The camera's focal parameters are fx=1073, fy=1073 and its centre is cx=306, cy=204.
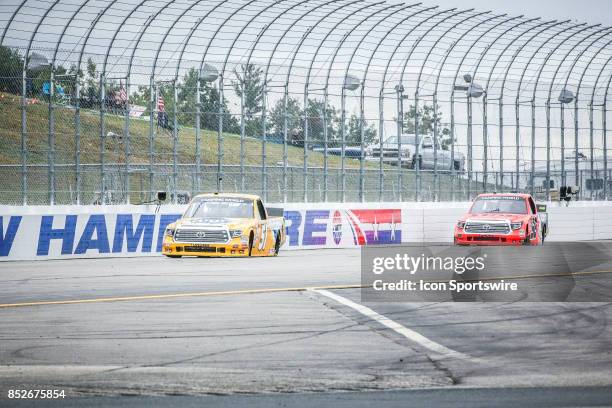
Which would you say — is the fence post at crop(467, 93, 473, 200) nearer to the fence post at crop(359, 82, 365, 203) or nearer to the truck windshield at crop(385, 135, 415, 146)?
the truck windshield at crop(385, 135, 415, 146)

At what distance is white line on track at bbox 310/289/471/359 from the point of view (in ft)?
31.8

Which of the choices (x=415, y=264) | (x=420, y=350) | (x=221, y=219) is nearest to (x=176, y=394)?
(x=420, y=350)

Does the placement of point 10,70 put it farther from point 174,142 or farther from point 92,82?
point 174,142

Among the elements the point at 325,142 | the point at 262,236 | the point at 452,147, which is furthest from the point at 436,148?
the point at 262,236

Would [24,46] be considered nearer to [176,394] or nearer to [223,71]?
[223,71]

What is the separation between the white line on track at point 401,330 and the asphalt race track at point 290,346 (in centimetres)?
2

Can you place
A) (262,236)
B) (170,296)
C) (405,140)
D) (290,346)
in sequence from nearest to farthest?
(290,346) → (170,296) → (262,236) → (405,140)

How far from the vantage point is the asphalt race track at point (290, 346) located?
310 inches

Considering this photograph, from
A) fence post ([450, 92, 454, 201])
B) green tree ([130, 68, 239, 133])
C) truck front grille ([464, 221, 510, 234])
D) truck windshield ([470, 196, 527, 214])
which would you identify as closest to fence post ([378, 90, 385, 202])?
fence post ([450, 92, 454, 201])

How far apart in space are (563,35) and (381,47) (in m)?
8.28

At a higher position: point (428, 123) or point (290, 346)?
point (428, 123)

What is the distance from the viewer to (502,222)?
29.3m

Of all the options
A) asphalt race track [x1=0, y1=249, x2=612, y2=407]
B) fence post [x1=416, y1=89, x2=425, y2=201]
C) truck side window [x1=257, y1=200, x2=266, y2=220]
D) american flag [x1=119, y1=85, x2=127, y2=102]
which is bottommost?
asphalt race track [x1=0, y1=249, x2=612, y2=407]

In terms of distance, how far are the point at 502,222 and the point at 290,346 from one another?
2004 centimetres
